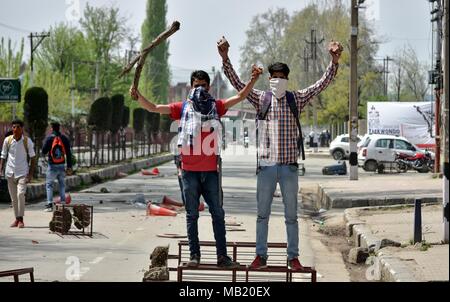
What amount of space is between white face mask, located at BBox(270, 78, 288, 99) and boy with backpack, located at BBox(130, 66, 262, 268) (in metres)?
0.21

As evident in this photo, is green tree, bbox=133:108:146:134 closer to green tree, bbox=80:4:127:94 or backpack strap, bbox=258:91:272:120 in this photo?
green tree, bbox=80:4:127:94

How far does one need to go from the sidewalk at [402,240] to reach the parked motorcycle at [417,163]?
22.2 metres

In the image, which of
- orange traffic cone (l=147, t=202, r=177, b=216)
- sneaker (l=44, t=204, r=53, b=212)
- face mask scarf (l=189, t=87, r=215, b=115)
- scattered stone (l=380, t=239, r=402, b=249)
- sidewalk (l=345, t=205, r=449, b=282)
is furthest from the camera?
sneaker (l=44, t=204, r=53, b=212)

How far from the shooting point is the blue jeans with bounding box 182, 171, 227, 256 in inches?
407

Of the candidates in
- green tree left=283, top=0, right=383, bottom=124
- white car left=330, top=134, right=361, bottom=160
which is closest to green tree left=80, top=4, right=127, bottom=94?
green tree left=283, top=0, right=383, bottom=124

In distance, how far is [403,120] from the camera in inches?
2328

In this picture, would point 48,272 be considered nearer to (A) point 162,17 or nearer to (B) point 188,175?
(B) point 188,175

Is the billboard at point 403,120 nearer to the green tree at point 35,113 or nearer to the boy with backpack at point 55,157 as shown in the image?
the green tree at point 35,113

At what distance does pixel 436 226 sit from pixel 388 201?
23.6 feet

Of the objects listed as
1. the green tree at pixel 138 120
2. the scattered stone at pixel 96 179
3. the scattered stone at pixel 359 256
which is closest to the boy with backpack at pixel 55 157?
the scattered stone at pixel 359 256

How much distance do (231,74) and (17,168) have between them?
31.8 ft

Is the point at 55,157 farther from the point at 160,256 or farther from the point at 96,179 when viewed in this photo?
the point at 96,179

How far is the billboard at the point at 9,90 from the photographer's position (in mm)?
29312

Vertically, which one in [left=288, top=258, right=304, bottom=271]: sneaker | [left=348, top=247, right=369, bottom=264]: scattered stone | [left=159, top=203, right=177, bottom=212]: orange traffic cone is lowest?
[left=348, top=247, right=369, bottom=264]: scattered stone
